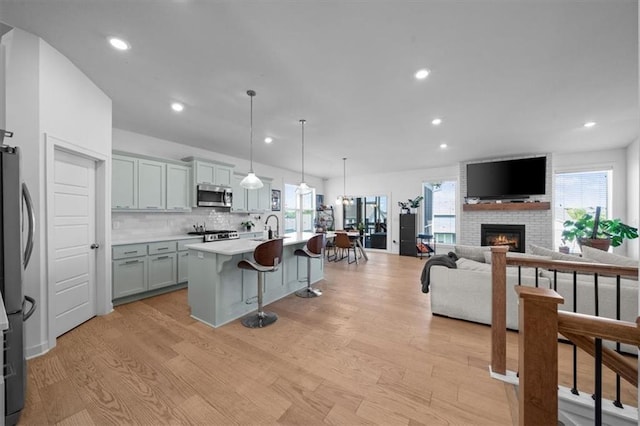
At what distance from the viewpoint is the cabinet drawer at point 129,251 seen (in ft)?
10.7

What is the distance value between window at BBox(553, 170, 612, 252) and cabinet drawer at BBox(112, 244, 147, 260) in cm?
853

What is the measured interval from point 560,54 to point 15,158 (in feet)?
13.9

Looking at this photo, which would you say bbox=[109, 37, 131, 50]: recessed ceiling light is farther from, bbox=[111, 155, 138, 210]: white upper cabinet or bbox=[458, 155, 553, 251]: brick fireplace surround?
bbox=[458, 155, 553, 251]: brick fireplace surround

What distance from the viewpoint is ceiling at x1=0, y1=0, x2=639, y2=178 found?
176 centimetres

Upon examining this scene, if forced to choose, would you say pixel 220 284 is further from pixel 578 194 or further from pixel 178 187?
pixel 578 194

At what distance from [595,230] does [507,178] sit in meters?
1.89

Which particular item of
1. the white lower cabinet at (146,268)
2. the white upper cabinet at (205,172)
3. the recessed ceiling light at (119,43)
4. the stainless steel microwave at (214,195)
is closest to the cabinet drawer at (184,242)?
the white lower cabinet at (146,268)

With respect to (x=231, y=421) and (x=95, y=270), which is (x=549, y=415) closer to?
(x=231, y=421)

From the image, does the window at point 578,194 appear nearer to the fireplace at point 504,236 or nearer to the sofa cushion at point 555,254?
the fireplace at point 504,236

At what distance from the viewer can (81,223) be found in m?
2.74

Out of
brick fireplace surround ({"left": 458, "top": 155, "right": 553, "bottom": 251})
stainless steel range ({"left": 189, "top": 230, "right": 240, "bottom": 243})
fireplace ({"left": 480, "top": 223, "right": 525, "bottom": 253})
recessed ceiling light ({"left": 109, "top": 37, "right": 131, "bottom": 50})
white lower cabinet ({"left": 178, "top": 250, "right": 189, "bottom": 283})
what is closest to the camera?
recessed ceiling light ({"left": 109, "top": 37, "right": 131, "bottom": 50})

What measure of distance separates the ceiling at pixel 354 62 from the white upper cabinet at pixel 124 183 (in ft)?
2.09

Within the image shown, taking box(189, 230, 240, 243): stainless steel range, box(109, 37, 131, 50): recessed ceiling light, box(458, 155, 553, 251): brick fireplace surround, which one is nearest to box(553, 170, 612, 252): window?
box(458, 155, 553, 251): brick fireplace surround

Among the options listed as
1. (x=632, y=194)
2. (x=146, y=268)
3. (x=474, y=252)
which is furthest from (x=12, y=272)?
(x=632, y=194)
